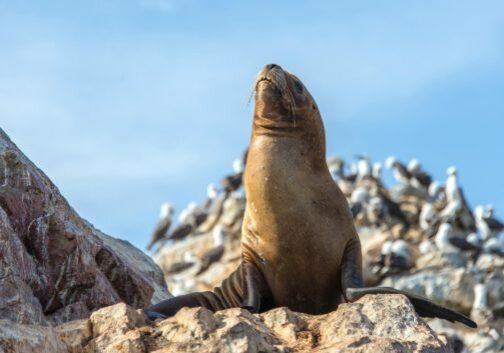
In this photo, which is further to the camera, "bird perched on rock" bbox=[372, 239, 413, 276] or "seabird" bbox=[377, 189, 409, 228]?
"seabird" bbox=[377, 189, 409, 228]

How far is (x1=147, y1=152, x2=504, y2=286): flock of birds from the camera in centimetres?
3354

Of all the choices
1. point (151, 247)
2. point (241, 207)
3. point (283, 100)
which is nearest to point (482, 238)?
point (241, 207)

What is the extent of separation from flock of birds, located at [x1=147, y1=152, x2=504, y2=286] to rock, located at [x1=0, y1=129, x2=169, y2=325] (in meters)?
20.3

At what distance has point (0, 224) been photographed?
23.2ft

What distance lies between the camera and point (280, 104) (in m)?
8.71

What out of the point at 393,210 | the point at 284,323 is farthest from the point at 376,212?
the point at 284,323

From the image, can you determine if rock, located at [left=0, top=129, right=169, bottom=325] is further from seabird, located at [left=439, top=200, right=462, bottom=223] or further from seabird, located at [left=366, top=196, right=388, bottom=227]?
seabird, located at [left=439, top=200, right=462, bottom=223]

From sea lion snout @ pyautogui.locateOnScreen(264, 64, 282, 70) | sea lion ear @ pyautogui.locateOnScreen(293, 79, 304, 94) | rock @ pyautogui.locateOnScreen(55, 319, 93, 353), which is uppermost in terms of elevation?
sea lion snout @ pyautogui.locateOnScreen(264, 64, 282, 70)

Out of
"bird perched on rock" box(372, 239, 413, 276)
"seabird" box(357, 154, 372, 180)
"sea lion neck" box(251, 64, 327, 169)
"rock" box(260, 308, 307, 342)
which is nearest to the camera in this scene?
"rock" box(260, 308, 307, 342)

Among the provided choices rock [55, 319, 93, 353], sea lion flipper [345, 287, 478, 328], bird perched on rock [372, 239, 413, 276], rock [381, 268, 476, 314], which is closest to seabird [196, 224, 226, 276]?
bird perched on rock [372, 239, 413, 276]

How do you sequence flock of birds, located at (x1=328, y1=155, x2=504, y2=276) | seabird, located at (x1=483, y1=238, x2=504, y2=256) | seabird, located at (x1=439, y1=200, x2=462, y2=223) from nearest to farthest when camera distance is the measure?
flock of birds, located at (x1=328, y1=155, x2=504, y2=276) → seabird, located at (x1=483, y1=238, x2=504, y2=256) → seabird, located at (x1=439, y1=200, x2=462, y2=223)

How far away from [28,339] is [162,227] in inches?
1537

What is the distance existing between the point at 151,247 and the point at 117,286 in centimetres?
3391

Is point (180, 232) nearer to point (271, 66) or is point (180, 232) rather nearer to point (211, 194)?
point (211, 194)
